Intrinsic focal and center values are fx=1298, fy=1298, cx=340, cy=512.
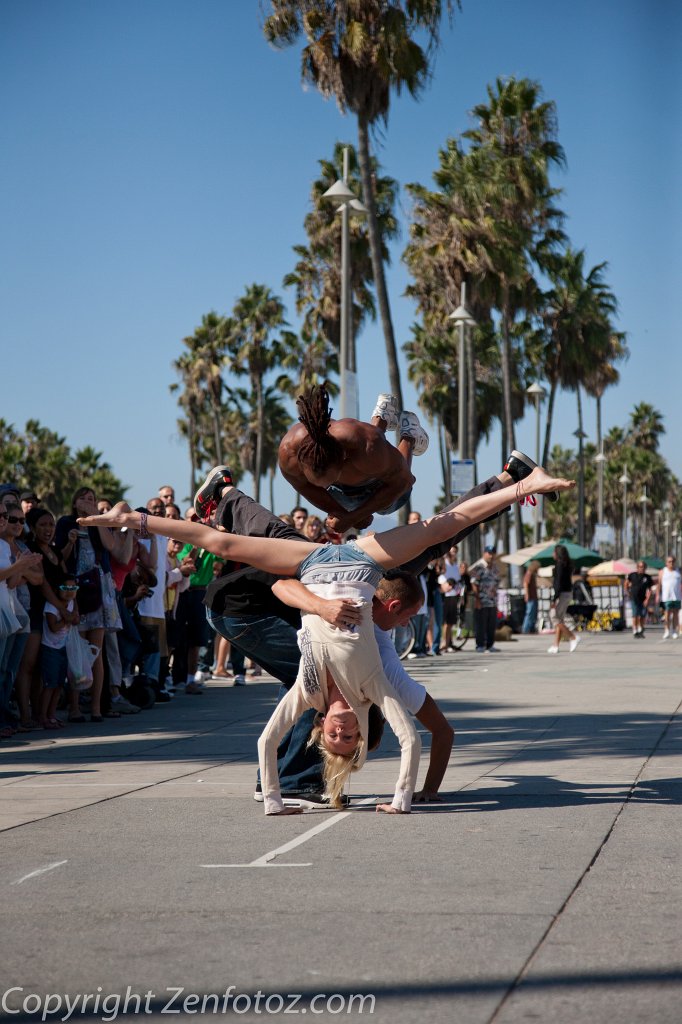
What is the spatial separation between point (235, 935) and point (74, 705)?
312 inches

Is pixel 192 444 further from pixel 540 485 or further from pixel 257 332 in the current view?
pixel 540 485

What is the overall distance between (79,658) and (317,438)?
19.8 ft

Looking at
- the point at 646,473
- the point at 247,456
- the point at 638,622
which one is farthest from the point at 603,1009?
the point at 646,473

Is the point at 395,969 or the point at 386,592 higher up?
the point at 386,592

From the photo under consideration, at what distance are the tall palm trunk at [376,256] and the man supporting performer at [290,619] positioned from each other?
62.4 feet

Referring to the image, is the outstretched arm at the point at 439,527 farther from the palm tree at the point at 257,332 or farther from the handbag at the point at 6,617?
the palm tree at the point at 257,332

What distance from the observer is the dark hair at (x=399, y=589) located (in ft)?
21.1

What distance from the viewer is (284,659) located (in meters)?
6.76

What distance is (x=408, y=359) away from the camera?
56.0 meters

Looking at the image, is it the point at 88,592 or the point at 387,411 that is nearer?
Result: the point at 387,411

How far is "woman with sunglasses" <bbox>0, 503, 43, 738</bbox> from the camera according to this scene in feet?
33.3

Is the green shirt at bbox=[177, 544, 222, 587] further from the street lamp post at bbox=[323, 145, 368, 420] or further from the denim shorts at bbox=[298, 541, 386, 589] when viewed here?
the denim shorts at bbox=[298, 541, 386, 589]

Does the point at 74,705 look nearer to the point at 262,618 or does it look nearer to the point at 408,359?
Answer: the point at 262,618

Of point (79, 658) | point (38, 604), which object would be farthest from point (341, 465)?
point (79, 658)
